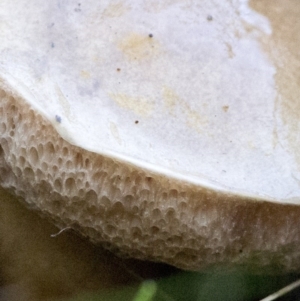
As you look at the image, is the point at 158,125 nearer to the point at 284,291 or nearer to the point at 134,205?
the point at 134,205

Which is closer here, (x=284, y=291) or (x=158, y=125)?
(x=158, y=125)

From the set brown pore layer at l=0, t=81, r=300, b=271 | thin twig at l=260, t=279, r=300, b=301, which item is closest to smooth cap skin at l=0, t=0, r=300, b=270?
brown pore layer at l=0, t=81, r=300, b=271

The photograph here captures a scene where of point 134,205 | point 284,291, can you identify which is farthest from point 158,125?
point 284,291

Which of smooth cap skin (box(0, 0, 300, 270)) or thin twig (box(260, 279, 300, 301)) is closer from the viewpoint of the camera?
smooth cap skin (box(0, 0, 300, 270))

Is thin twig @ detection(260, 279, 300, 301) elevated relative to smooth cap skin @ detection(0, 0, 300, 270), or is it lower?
lower

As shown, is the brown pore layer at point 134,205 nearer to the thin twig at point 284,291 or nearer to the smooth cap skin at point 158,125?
the smooth cap skin at point 158,125

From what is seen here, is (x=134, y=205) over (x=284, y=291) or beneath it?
over

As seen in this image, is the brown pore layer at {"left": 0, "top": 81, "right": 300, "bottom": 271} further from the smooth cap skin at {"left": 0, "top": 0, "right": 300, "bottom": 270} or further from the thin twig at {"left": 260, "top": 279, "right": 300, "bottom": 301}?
the thin twig at {"left": 260, "top": 279, "right": 300, "bottom": 301}

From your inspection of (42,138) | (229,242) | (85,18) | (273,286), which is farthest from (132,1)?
(273,286)
